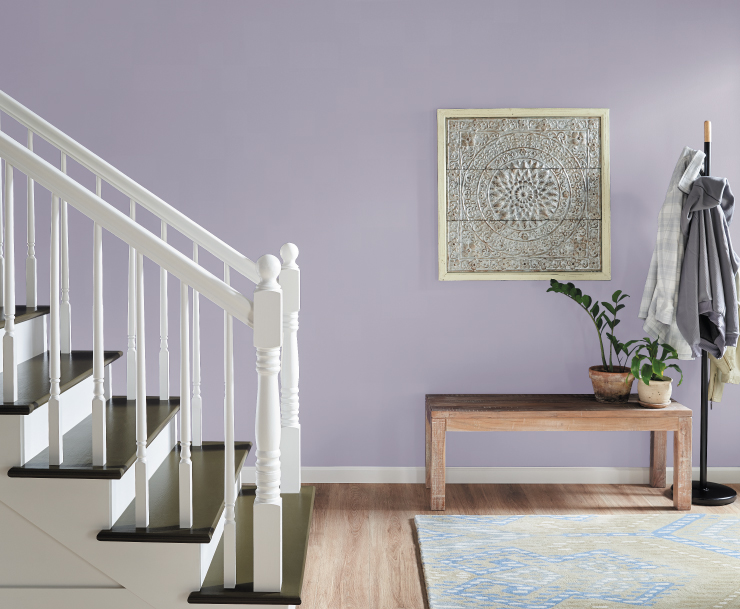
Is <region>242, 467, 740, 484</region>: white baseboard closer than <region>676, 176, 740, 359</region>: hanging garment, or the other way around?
<region>676, 176, 740, 359</region>: hanging garment

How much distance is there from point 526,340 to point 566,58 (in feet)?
4.88

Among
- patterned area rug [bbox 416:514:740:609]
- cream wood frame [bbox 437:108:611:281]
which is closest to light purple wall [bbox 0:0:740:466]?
cream wood frame [bbox 437:108:611:281]

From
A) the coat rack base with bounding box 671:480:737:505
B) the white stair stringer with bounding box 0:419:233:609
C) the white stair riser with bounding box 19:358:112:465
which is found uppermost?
the white stair riser with bounding box 19:358:112:465

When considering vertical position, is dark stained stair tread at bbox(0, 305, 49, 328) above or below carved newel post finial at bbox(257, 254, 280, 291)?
below

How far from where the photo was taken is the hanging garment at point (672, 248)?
3.16 metres

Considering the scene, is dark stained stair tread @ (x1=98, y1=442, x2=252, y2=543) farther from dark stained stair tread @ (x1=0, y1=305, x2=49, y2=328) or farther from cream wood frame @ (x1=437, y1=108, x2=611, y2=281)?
cream wood frame @ (x1=437, y1=108, x2=611, y2=281)

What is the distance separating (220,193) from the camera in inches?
137

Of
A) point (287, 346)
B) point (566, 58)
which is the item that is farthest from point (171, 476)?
point (566, 58)

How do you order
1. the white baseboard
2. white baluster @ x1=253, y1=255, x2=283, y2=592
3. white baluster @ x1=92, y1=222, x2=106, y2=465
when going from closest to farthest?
white baluster @ x1=253, y1=255, x2=283, y2=592
white baluster @ x1=92, y1=222, x2=106, y2=465
the white baseboard

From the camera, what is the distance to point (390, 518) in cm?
310

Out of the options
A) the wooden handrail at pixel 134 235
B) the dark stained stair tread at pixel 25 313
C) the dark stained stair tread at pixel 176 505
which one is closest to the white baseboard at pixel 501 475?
the dark stained stair tread at pixel 176 505

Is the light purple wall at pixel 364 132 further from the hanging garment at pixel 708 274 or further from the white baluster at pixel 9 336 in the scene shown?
the white baluster at pixel 9 336

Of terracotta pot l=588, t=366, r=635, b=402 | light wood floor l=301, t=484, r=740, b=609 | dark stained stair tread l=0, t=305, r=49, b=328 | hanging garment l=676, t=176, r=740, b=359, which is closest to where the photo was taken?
dark stained stair tread l=0, t=305, r=49, b=328

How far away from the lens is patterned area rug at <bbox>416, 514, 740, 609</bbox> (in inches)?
91.4
